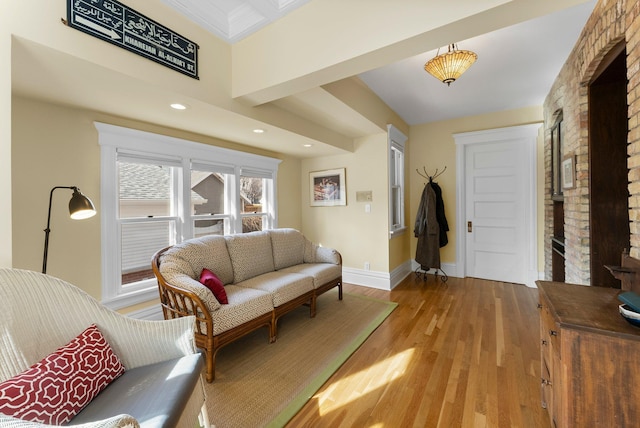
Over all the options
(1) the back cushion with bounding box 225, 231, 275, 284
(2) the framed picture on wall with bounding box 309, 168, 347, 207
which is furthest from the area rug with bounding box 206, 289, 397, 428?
(2) the framed picture on wall with bounding box 309, 168, 347, 207

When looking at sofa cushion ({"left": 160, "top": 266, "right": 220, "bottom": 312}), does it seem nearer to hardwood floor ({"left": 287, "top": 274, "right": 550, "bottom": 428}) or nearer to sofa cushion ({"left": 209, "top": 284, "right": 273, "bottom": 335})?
sofa cushion ({"left": 209, "top": 284, "right": 273, "bottom": 335})

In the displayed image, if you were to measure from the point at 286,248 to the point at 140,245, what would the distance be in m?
1.61

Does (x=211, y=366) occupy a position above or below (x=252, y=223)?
below

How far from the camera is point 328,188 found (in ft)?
14.8

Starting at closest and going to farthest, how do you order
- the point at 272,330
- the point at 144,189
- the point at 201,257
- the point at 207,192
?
1. the point at 272,330
2. the point at 201,257
3. the point at 144,189
4. the point at 207,192

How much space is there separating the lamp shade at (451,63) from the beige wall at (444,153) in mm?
2231

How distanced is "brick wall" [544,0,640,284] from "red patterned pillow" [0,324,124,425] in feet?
8.84

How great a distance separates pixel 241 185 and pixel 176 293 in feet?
6.95

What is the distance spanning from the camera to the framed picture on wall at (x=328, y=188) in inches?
171

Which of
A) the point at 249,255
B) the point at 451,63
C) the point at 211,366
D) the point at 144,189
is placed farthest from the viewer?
the point at 249,255

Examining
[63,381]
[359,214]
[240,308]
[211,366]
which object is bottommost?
[211,366]

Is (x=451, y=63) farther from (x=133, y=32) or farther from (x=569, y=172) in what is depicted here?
(x=133, y=32)

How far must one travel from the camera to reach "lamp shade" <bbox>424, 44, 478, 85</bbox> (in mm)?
2234

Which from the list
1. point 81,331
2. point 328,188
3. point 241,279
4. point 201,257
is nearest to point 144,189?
point 201,257
